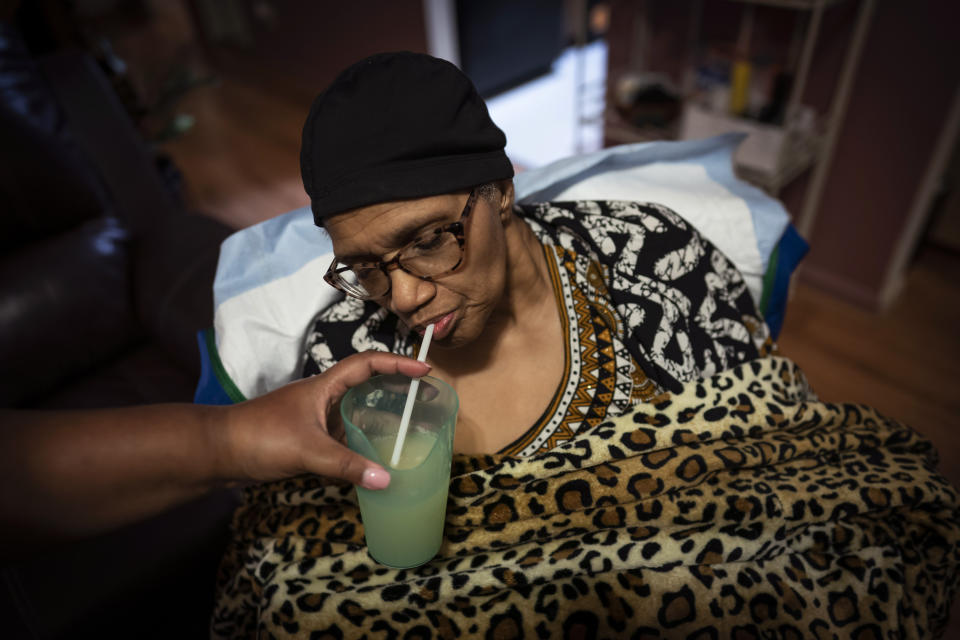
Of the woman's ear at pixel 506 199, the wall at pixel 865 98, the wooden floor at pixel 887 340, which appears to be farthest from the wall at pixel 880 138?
the woman's ear at pixel 506 199

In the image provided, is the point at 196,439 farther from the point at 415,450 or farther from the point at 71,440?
the point at 415,450

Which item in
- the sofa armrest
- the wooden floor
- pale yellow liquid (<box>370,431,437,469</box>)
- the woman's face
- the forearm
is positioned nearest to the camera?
the forearm

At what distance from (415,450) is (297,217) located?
695mm

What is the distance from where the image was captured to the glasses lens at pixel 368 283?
0.88 meters

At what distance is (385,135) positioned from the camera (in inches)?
30.9

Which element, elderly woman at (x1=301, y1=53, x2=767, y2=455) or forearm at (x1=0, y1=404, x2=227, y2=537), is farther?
elderly woman at (x1=301, y1=53, x2=767, y2=455)

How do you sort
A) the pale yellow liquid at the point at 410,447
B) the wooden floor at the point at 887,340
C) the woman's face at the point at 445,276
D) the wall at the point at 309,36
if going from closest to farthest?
the pale yellow liquid at the point at 410,447 < the woman's face at the point at 445,276 < the wooden floor at the point at 887,340 < the wall at the point at 309,36

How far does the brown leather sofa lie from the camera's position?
4.51 ft

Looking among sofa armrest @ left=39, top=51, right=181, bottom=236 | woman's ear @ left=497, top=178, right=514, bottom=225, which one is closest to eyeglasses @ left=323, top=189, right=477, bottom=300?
woman's ear @ left=497, top=178, right=514, bottom=225

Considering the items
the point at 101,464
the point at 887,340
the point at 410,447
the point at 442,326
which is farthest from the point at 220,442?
the point at 887,340

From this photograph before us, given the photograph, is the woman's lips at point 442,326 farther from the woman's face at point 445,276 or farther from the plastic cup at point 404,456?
the plastic cup at point 404,456

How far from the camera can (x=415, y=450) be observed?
0.73 meters

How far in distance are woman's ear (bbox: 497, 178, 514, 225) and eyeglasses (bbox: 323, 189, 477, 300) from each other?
0.34ft

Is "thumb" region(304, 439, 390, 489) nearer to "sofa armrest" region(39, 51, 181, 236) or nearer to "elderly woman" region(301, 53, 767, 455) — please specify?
"elderly woman" region(301, 53, 767, 455)
